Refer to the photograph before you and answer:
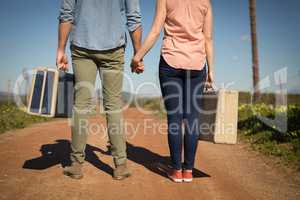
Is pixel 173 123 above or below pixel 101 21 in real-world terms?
below

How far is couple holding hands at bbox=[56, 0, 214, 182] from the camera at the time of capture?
3896mm

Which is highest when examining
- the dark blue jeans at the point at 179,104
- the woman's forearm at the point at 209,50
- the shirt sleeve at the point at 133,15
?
the shirt sleeve at the point at 133,15

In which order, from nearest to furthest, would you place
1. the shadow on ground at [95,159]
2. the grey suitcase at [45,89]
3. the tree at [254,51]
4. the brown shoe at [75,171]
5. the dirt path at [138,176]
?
1. the dirt path at [138,176]
2. the brown shoe at [75,171]
3. the shadow on ground at [95,159]
4. the grey suitcase at [45,89]
5. the tree at [254,51]

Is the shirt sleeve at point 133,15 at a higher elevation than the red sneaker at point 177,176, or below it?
higher

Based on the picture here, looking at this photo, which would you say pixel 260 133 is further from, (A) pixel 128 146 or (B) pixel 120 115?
(B) pixel 120 115

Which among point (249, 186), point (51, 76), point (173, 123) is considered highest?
point (51, 76)

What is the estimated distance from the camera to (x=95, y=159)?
5125 millimetres

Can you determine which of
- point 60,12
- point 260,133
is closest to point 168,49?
point 60,12

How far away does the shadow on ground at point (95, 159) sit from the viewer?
15.1 feet

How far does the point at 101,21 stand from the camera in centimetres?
389

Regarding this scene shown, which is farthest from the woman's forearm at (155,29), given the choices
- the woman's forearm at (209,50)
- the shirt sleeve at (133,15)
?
the woman's forearm at (209,50)

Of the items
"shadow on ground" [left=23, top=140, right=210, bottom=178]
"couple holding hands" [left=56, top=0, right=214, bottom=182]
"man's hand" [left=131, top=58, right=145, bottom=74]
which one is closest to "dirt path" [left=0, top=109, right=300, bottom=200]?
"shadow on ground" [left=23, top=140, right=210, bottom=178]

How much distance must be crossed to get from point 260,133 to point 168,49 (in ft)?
13.8

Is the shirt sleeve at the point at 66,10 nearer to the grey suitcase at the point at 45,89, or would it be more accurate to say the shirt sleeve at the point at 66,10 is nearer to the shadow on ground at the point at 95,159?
the shadow on ground at the point at 95,159
